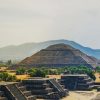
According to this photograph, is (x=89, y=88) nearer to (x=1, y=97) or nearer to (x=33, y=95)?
(x=33, y=95)

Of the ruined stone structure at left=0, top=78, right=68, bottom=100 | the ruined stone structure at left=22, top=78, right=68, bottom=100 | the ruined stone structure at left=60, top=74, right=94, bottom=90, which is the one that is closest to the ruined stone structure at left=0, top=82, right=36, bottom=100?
the ruined stone structure at left=0, top=78, right=68, bottom=100

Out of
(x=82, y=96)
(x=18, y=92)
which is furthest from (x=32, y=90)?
(x=82, y=96)

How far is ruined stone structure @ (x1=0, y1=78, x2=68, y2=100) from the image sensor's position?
90312mm

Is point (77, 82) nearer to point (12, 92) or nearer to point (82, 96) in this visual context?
point (82, 96)

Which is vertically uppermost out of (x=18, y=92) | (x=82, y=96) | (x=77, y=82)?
(x=77, y=82)

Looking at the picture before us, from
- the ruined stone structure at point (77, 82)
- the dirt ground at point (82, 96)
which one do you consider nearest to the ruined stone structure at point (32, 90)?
the dirt ground at point (82, 96)

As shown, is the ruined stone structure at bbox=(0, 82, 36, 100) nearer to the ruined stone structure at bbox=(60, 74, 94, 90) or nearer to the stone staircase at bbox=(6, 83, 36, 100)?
the stone staircase at bbox=(6, 83, 36, 100)

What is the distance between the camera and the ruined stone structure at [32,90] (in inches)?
3556

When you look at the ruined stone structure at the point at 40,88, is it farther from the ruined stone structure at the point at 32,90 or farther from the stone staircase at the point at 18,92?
the stone staircase at the point at 18,92

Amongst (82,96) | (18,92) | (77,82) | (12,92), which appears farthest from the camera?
Result: (77,82)

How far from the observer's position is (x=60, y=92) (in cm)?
11556

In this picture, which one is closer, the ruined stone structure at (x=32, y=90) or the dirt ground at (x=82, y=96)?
the ruined stone structure at (x=32, y=90)

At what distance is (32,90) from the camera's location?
106 metres

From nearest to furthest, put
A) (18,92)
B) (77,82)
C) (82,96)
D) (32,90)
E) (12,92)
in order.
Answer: (12,92) < (18,92) < (32,90) < (82,96) < (77,82)
